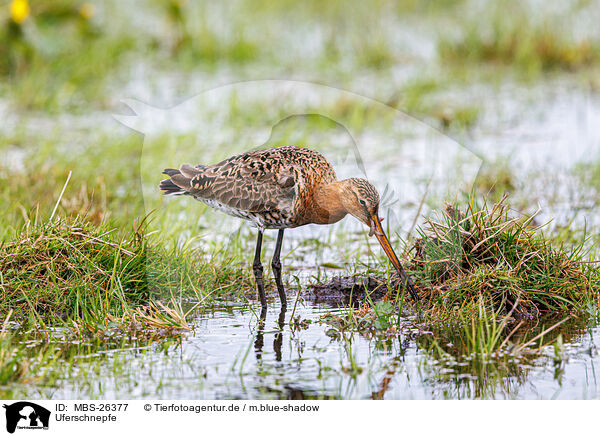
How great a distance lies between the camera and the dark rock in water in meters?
6.22

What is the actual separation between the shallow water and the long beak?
288 millimetres

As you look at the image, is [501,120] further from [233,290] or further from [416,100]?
[233,290]

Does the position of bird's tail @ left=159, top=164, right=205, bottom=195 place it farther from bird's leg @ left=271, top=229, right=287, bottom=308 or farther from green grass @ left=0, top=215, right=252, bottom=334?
bird's leg @ left=271, top=229, right=287, bottom=308

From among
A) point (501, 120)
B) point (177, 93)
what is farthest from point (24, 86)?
point (501, 120)

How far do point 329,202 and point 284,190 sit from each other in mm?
285

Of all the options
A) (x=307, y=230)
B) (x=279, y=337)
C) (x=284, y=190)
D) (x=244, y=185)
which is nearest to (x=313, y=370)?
(x=279, y=337)

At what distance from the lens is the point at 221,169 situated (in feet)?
19.3

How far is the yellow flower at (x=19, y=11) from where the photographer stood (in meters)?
11.4

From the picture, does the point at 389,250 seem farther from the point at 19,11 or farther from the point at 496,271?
the point at 19,11

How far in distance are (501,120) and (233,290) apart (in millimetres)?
5509

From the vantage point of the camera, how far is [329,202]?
18.3 ft

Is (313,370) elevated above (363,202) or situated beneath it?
situated beneath

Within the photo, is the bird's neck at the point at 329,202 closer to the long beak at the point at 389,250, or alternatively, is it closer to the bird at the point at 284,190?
the bird at the point at 284,190
